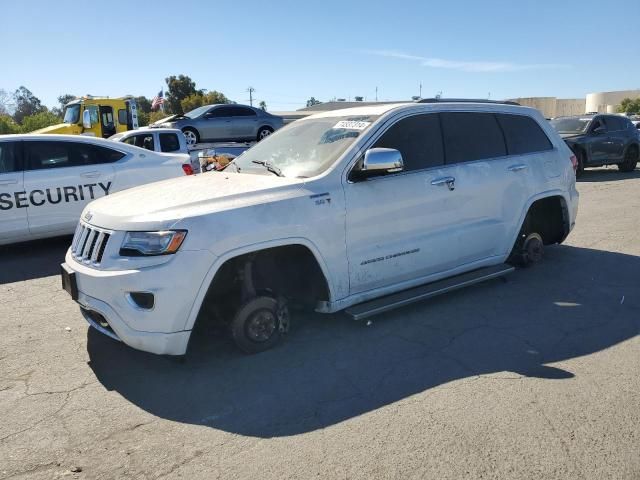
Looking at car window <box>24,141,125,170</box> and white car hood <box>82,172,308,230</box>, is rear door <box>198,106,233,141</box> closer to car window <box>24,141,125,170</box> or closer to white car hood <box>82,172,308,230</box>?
car window <box>24,141,125,170</box>

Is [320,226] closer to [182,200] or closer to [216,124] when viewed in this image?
[182,200]

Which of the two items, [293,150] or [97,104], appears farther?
[97,104]

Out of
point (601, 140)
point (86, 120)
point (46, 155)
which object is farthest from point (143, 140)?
point (601, 140)

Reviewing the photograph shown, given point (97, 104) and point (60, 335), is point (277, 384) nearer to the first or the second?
point (60, 335)

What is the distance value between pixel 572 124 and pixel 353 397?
14894 mm

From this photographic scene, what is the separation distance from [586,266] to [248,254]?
4.18 meters

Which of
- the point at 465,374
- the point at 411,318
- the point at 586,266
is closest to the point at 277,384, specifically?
the point at 465,374

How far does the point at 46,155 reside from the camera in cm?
725

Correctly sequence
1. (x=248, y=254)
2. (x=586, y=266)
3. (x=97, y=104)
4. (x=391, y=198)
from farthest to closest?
(x=97, y=104) < (x=586, y=266) < (x=391, y=198) < (x=248, y=254)

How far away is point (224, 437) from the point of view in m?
3.02

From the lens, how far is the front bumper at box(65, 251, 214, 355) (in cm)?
345

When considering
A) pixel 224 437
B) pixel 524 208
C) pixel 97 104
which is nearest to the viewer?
pixel 224 437

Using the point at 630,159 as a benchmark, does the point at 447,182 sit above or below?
above

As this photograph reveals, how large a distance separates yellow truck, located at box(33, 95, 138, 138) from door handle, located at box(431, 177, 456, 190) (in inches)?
670
